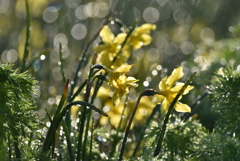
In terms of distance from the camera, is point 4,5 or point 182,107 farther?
point 4,5

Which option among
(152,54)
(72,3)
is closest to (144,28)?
(152,54)

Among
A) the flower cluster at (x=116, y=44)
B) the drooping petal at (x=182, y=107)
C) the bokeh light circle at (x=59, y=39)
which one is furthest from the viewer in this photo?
the bokeh light circle at (x=59, y=39)

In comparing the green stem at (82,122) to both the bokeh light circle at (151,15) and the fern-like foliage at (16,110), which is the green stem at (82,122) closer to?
the fern-like foliage at (16,110)

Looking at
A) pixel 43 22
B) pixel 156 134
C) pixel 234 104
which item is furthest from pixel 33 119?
pixel 43 22

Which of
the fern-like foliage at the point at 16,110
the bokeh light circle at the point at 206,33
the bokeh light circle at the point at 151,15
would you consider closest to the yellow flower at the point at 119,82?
the fern-like foliage at the point at 16,110

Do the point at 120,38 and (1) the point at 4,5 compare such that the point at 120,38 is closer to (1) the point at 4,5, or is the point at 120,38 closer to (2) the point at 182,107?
(2) the point at 182,107

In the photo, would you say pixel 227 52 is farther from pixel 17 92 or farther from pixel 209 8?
pixel 209 8
